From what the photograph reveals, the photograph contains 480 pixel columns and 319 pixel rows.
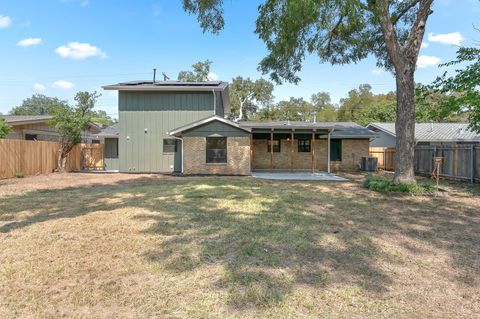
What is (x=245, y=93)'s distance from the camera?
158 ft

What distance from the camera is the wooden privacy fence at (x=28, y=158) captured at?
14664mm

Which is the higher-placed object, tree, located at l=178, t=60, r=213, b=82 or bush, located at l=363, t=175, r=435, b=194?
tree, located at l=178, t=60, r=213, b=82

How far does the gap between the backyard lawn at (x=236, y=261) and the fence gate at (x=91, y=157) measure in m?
16.1

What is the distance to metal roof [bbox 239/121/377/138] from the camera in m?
18.3

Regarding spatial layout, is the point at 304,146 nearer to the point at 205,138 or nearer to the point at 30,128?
the point at 205,138

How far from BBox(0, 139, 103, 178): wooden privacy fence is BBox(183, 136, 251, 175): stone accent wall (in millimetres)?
7407

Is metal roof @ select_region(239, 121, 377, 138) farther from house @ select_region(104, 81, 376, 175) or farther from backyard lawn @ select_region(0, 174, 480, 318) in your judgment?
backyard lawn @ select_region(0, 174, 480, 318)

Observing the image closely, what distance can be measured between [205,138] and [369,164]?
34.3 ft

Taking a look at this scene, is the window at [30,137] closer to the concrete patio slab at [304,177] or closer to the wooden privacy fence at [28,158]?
the wooden privacy fence at [28,158]

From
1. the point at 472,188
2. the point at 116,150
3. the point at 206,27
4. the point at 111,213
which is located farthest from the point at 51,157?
the point at 472,188

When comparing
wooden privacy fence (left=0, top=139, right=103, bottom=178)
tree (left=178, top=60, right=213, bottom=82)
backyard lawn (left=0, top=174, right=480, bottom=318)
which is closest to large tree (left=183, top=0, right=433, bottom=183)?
backyard lawn (left=0, top=174, right=480, bottom=318)

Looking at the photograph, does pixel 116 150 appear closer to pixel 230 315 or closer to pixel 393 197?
pixel 393 197

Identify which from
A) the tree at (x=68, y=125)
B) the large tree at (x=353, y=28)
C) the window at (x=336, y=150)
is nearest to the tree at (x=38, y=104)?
the tree at (x=68, y=125)

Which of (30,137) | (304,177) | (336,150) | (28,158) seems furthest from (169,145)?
(336,150)
